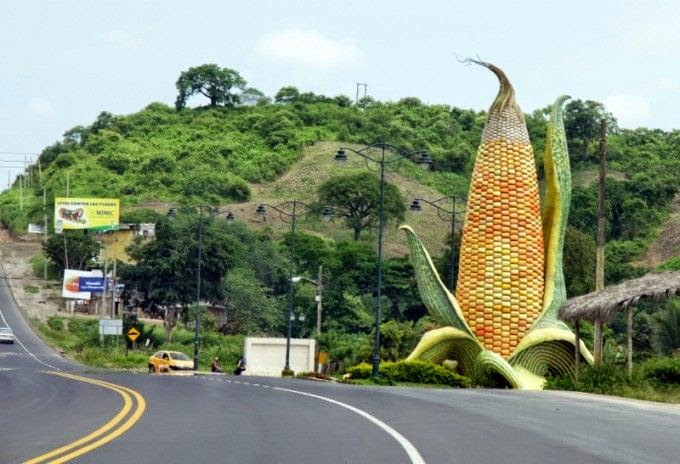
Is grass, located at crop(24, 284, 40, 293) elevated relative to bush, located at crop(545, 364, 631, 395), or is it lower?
elevated

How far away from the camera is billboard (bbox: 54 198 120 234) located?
418 feet

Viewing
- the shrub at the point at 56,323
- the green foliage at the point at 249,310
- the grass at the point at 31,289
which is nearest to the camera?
the green foliage at the point at 249,310

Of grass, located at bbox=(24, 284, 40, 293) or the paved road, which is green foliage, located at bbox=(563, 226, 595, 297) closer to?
the paved road

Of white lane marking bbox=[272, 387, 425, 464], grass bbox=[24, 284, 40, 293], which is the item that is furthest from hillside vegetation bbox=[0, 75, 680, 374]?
white lane marking bbox=[272, 387, 425, 464]

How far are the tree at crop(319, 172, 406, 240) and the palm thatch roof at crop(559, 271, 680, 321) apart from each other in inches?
3861

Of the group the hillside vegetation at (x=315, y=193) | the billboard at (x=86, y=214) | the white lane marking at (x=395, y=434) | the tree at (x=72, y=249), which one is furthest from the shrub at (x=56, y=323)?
the white lane marking at (x=395, y=434)

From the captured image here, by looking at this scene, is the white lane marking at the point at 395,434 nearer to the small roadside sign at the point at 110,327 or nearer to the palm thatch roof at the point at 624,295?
the palm thatch roof at the point at 624,295

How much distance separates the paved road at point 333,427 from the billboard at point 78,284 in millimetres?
85670

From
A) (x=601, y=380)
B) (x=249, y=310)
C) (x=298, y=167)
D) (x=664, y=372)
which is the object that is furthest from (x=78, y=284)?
(x=664, y=372)

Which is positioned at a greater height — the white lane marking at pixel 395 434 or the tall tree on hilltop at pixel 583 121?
the tall tree on hilltop at pixel 583 121

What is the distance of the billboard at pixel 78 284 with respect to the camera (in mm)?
115312

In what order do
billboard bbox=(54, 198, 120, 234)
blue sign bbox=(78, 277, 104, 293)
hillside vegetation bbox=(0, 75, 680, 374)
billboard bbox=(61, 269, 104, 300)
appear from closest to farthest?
hillside vegetation bbox=(0, 75, 680, 374) < blue sign bbox=(78, 277, 104, 293) < billboard bbox=(61, 269, 104, 300) < billboard bbox=(54, 198, 120, 234)

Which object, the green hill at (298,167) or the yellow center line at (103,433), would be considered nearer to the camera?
the yellow center line at (103,433)

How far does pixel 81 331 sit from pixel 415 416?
86487mm
